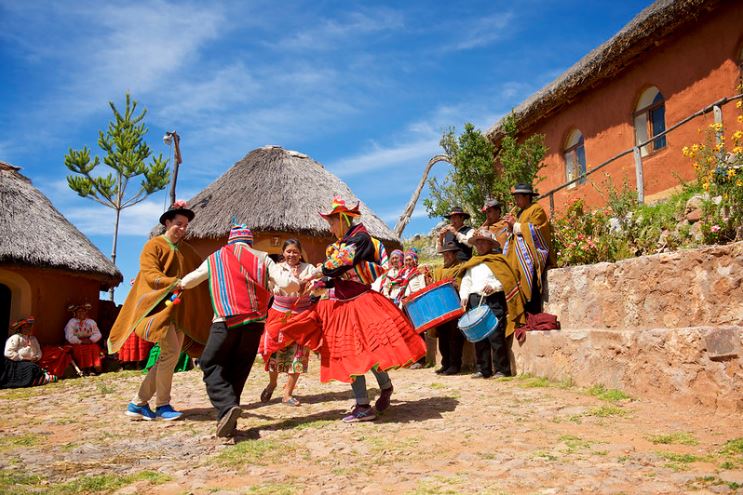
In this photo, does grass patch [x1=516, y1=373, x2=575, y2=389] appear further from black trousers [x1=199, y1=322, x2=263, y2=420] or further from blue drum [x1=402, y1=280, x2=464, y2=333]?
black trousers [x1=199, y1=322, x2=263, y2=420]

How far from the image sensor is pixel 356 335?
188 inches

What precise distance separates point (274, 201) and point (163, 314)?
878 centimetres

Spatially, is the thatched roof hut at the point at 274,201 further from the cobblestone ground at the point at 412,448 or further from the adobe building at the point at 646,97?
the cobblestone ground at the point at 412,448

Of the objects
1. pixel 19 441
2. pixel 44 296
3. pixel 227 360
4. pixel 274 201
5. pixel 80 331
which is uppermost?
pixel 274 201

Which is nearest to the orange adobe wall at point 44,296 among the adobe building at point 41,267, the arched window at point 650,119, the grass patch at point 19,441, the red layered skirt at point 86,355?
the adobe building at point 41,267

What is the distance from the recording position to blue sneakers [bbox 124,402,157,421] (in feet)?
18.1

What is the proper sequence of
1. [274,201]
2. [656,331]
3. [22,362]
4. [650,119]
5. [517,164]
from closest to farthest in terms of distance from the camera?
[656,331] < [22,362] < [650,119] < [517,164] < [274,201]

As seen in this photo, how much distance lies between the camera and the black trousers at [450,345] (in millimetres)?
7691

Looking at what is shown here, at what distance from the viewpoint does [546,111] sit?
13391 mm

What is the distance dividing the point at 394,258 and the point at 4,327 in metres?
8.30

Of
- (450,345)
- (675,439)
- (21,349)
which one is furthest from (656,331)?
(21,349)

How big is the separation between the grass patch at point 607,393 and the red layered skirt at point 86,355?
9745 mm

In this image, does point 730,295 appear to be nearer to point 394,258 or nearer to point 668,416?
point 668,416

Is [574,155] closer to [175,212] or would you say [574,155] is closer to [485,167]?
[485,167]
